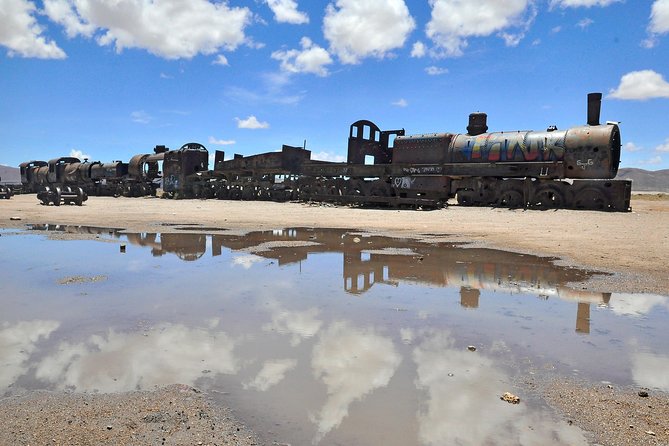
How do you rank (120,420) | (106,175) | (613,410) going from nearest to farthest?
1. (120,420)
2. (613,410)
3. (106,175)

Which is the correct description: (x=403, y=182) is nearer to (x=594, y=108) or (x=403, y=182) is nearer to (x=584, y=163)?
(x=584, y=163)

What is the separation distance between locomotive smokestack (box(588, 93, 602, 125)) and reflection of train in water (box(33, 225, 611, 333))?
42.2ft

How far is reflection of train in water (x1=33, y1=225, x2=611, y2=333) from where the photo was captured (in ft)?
17.5

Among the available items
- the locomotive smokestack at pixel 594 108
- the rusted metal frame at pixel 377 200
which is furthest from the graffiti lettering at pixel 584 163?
the rusted metal frame at pixel 377 200

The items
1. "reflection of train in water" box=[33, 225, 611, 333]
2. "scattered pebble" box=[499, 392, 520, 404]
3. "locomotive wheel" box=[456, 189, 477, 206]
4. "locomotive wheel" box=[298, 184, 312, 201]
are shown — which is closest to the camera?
"scattered pebble" box=[499, 392, 520, 404]

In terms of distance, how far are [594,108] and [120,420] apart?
20441 millimetres

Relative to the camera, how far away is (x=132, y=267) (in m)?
6.43

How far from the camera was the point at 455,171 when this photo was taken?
65.9 feet

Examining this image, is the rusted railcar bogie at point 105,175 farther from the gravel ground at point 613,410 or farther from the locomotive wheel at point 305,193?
the gravel ground at point 613,410

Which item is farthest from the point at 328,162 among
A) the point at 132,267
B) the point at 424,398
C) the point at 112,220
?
the point at 424,398

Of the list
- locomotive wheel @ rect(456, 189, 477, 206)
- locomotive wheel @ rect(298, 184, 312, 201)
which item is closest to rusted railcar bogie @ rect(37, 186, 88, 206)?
locomotive wheel @ rect(298, 184, 312, 201)

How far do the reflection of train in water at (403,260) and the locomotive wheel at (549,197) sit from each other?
1042cm

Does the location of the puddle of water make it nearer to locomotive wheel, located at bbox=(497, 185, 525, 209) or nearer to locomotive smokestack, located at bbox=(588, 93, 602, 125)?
locomotive wheel, located at bbox=(497, 185, 525, 209)

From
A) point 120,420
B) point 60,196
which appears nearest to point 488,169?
point 120,420
